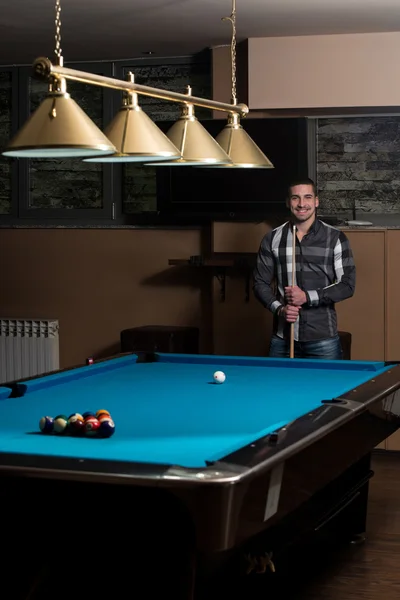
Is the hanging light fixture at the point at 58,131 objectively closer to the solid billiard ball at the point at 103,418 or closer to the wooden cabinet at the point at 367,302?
the solid billiard ball at the point at 103,418

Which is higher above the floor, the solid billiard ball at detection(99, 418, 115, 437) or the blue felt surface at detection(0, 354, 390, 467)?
the solid billiard ball at detection(99, 418, 115, 437)

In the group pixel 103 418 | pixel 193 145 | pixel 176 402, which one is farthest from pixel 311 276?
pixel 103 418

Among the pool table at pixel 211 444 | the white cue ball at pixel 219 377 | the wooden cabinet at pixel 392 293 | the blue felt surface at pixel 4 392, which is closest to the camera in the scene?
the pool table at pixel 211 444

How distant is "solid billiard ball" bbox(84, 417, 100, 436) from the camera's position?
8.58 ft

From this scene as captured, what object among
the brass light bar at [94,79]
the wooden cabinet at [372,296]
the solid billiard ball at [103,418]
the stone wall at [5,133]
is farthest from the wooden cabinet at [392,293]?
the solid billiard ball at [103,418]

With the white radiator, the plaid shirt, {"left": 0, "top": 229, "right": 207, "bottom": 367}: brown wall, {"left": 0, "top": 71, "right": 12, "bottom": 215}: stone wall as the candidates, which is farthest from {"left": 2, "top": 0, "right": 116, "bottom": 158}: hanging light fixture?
{"left": 0, "top": 71, "right": 12, "bottom": 215}: stone wall

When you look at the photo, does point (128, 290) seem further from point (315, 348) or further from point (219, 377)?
point (219, 377)

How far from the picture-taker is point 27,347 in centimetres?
663

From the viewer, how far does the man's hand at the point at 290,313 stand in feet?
16.0

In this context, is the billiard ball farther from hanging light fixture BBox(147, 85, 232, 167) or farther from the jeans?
the jeans

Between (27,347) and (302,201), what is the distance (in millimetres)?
2502

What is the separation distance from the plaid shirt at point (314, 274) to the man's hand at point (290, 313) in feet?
0.17

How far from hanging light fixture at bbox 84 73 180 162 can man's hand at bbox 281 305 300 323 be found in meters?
1.97

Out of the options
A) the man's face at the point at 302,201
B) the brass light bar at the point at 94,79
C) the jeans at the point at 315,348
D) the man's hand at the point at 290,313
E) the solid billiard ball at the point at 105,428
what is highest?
the brass light bar at the point at 94,79
